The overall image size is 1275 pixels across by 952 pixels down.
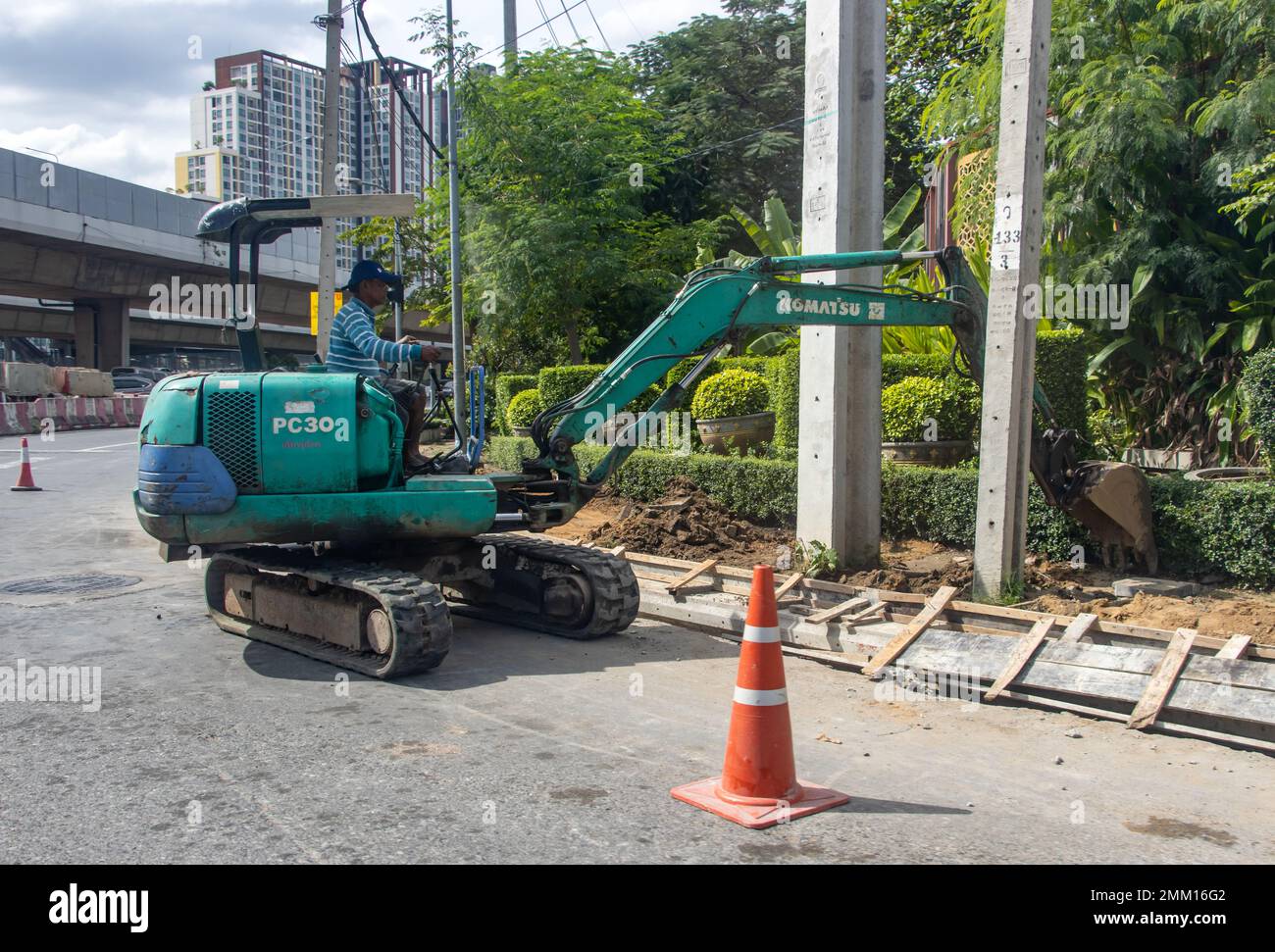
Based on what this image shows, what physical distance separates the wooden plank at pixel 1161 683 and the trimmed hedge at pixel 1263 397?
426 cm

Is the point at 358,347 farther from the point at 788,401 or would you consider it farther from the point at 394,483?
the point at 788,401

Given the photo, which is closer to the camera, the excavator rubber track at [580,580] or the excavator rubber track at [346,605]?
the excavator rubber track at [346,605]

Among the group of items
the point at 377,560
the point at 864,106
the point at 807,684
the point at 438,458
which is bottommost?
the point at 807,684

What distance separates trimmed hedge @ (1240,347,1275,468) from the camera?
32.4 ft

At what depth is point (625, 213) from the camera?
73.5 ft

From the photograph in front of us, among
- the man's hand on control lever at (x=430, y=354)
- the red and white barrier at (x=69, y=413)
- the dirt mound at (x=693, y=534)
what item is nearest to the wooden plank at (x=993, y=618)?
the dirt mound at (x=693, y=534)

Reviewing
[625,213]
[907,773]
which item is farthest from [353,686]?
[625,213]

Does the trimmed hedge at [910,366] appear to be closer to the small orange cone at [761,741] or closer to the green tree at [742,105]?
the small orange cone at [761,741]

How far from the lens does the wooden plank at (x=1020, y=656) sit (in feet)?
21.4

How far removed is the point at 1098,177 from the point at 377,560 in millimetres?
9983

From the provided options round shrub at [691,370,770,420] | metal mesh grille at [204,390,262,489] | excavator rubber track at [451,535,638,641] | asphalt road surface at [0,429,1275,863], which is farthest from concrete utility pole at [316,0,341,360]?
asphalt road surface at [0,429,1275,863]

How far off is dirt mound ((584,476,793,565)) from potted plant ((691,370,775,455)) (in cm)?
237
